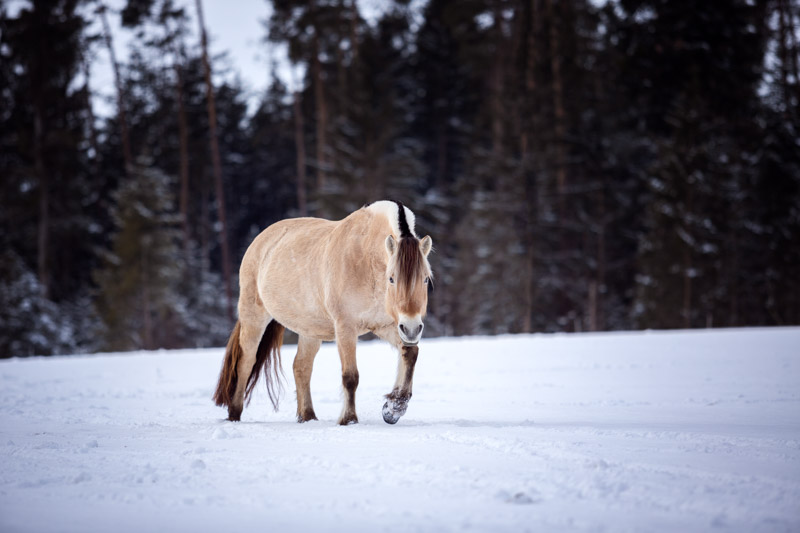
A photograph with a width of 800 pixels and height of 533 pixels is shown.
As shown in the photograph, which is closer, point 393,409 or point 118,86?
point 393,409

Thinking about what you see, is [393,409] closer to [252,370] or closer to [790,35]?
[252,370]

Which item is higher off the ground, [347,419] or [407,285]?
[407,285]

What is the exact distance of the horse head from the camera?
16.3 ft

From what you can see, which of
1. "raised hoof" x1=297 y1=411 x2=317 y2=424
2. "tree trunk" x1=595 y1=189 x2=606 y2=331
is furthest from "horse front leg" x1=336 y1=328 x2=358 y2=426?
"tree trunk" x1=595 y1=189 x2=606 y2=331

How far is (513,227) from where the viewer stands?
79.5ft

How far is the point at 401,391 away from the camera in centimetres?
550

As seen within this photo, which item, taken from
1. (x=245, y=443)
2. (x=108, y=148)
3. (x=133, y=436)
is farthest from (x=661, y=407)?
(x=108, y=148)

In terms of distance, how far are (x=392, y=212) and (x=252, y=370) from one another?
2538 mm

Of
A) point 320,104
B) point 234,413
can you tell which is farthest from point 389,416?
point 320,104

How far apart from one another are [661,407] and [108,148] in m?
34.2

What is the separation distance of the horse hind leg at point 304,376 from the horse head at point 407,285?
1.62 metres

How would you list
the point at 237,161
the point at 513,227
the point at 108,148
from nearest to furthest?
the point at 513,227, the point at 108,148, the point at 237,161

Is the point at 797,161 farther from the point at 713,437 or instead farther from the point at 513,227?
the point at 713,437

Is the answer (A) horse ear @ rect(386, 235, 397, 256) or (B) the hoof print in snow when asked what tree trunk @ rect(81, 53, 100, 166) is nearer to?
(A) horse ear @ rect(386, 235, 397, 256)
